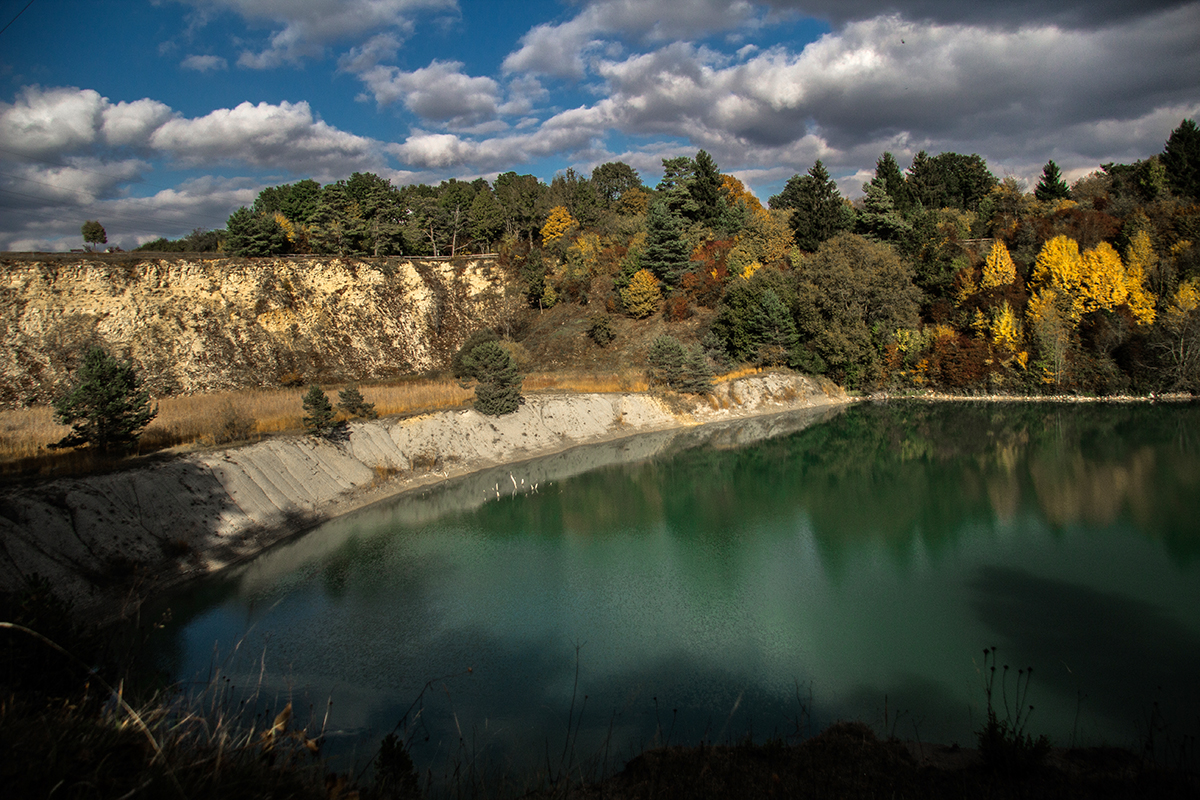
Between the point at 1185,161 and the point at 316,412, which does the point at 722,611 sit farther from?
the point at 1185,161

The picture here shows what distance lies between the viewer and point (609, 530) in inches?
842

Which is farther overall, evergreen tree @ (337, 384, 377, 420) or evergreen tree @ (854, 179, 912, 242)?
evergreen tree @ (854, 179, 912, 242)

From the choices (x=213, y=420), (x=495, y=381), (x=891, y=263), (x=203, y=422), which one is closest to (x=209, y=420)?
(x=203, y=422)

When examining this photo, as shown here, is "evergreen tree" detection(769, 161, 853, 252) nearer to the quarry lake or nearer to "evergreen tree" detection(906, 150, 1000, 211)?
"evergreen tree" detection(906, 150, 1000, 211)

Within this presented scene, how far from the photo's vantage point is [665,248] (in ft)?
181

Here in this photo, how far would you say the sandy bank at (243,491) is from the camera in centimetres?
1555

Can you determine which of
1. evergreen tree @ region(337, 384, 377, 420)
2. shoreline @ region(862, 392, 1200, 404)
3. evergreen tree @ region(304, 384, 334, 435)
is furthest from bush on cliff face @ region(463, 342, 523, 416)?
shoreline @ region(862, 392, 1200, 404)

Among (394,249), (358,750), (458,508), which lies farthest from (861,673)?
(394,249)

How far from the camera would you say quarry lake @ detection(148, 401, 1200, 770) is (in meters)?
10.4

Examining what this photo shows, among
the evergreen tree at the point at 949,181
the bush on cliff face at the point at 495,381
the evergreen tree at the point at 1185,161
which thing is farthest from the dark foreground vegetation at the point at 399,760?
the evergreen tree at the point at 949,181

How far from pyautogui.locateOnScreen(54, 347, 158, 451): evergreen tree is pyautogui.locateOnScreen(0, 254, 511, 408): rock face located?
24818 millimetres

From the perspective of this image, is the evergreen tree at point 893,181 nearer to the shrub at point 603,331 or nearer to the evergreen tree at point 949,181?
the evergreen tree at point 949,181

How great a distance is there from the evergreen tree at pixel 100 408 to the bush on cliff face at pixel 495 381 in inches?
568

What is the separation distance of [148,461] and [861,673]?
21.2 m
